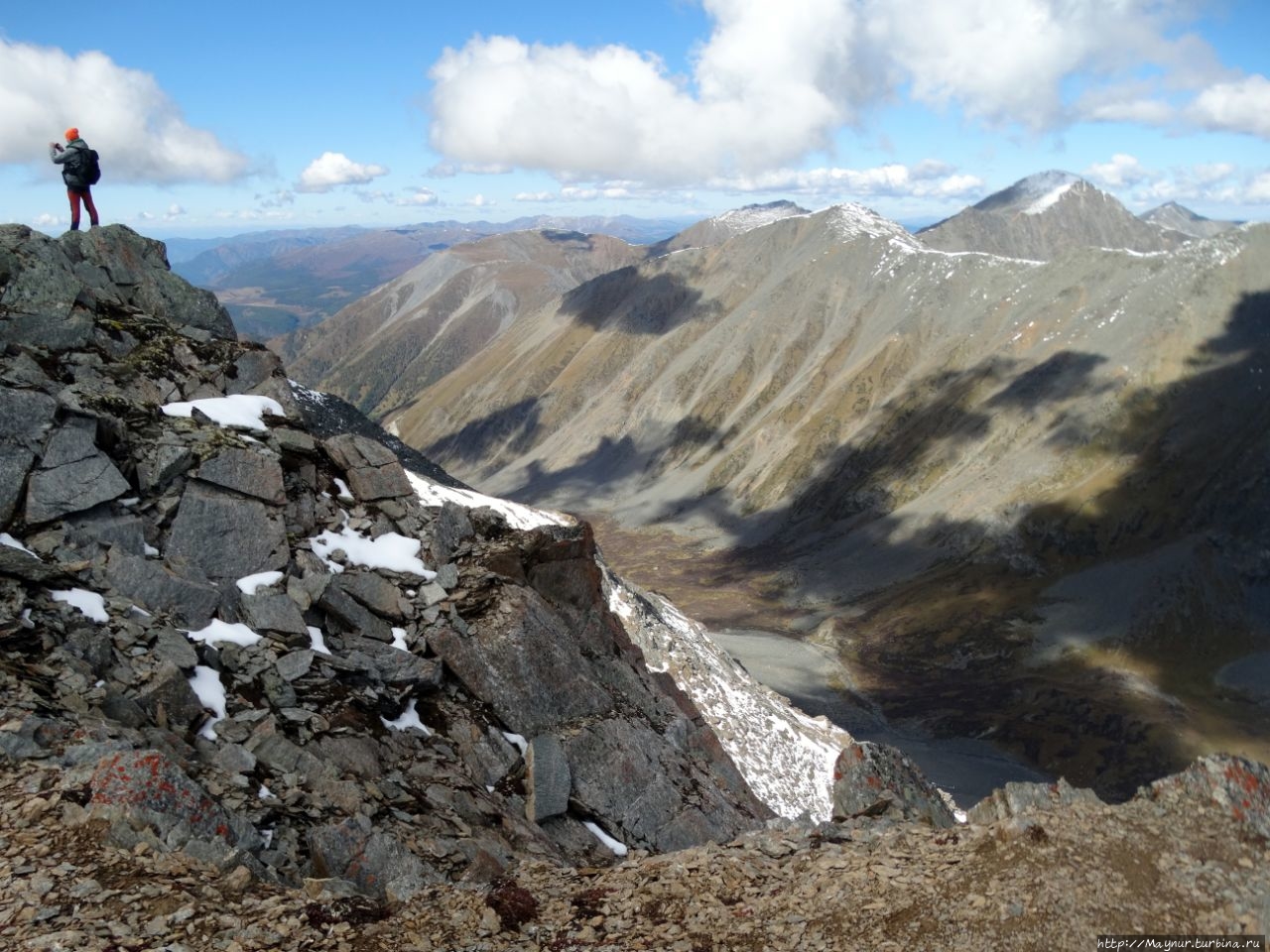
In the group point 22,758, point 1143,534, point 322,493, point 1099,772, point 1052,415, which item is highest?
point 322,493

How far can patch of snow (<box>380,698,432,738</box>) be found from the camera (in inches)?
670

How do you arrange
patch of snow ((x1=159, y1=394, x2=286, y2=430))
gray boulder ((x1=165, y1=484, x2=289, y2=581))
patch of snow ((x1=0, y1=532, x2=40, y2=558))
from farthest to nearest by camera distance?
1. patch of snow ((x1=159, y1=394, x2=286, y2=430))
2. gray boulder ((x1=165, y1=484, x2=289, y2=581))
3. patch of snow ((x1=0, y1=532, x2=40, y2=558))

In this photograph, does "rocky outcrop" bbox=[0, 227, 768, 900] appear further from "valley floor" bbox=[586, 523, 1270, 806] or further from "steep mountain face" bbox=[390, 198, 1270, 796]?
"steep mountain face" bbox=[390, 198, 1270, 796]

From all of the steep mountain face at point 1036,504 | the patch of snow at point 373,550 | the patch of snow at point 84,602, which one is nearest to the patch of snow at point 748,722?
the patch of snow at point 373,550

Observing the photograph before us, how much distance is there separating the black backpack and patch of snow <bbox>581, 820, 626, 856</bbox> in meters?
24.2

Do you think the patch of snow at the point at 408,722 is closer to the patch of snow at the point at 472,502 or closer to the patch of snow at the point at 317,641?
the patch of snow at the point at 317,641

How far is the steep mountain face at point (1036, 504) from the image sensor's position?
97625 millimetres

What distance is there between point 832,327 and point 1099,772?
13683cm

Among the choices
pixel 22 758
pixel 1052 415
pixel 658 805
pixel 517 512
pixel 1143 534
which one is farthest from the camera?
pixel 1052 415

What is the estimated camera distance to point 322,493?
2088cm

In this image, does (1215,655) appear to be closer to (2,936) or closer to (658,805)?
(658,805)

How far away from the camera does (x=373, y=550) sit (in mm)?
20531

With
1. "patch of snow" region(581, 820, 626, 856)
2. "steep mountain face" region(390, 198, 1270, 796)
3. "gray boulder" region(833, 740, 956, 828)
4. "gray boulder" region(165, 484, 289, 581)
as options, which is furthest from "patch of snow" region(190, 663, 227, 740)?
"steep mountain face" region(390, 198, 1270, 796)

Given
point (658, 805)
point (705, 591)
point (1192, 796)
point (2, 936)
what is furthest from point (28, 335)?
point (705, 591)
